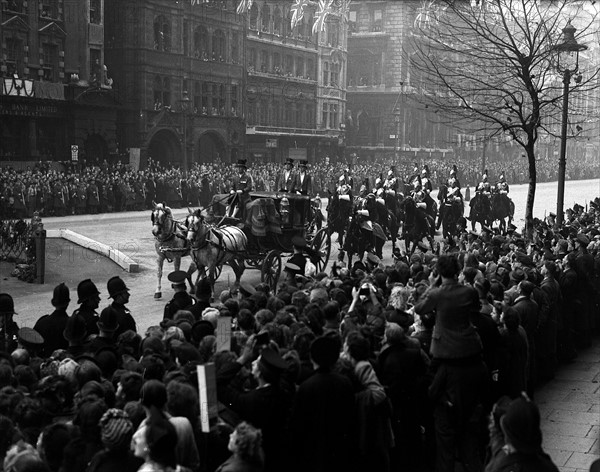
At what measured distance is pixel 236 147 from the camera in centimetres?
5669

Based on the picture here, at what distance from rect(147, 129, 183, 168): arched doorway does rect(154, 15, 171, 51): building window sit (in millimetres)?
4827

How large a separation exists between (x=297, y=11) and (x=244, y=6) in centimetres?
359

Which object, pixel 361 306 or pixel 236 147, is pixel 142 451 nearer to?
pixel 361 306

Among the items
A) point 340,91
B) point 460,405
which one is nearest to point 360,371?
point 460,405

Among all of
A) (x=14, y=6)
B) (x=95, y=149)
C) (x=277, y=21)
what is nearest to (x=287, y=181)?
(x=14, y=6)

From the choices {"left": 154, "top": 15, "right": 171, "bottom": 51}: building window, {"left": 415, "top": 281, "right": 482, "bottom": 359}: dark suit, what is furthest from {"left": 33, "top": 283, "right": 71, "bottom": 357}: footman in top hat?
{"left": 154, "top": 15, "right": 171, "bottom": 51}: building window

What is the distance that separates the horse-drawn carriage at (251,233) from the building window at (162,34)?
31.9 m

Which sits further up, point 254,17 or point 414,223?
point 254,17

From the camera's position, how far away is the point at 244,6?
54344 mm

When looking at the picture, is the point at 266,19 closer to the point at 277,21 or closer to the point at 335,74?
the point at 277,21

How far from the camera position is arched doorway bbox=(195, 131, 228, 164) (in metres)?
54.6

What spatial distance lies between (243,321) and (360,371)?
171cm

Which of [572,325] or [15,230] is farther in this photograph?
[15,230]

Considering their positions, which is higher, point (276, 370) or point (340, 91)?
point (340, 91)
